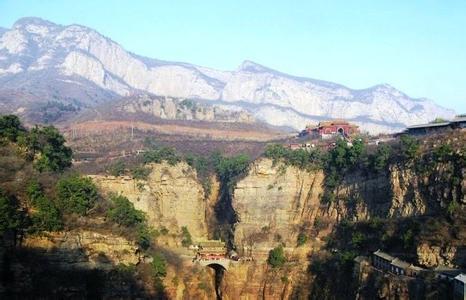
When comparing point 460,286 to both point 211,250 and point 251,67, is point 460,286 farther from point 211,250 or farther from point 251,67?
point 251,67

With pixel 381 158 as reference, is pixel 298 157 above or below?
below

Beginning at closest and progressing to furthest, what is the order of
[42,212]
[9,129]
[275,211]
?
1. [42,212]
2. [9,129]
3. [275,211]

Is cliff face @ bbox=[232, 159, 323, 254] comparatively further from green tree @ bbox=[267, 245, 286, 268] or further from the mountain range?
the mountain range

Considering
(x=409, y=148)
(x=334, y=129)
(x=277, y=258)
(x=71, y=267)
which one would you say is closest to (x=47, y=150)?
(x=71, y=267)

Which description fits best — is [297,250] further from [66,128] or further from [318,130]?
[66,128]

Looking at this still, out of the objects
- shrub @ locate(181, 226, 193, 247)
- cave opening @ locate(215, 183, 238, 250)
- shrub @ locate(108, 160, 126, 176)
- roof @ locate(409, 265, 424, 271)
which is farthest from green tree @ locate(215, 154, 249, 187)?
roof @ locate(409, 265, 424, 271)

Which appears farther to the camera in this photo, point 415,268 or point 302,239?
point 302,239

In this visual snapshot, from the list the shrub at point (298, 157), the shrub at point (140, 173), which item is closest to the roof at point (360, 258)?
the shrub at point (298, 157)
